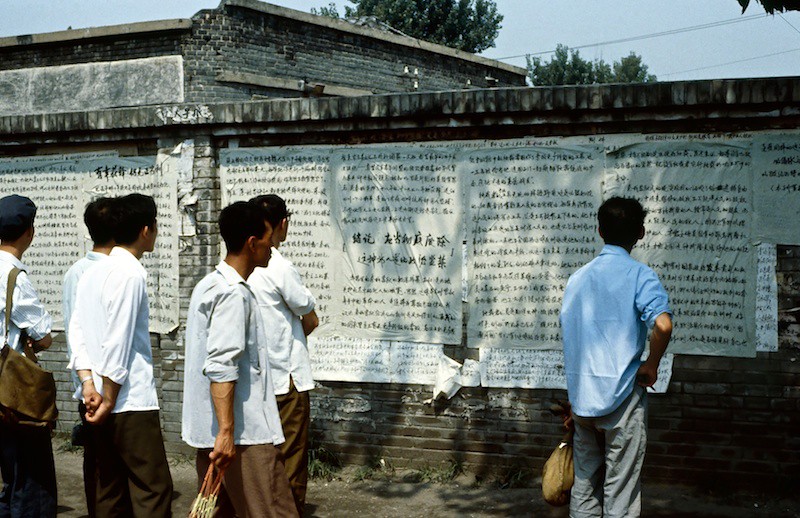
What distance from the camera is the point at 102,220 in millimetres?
4449

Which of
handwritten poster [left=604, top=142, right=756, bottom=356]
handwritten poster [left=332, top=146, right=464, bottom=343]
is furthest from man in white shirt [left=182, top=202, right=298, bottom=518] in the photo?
handwritten poster [left=604, top=142, right=756, bottom=356]

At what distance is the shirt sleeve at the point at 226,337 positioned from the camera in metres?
3.68

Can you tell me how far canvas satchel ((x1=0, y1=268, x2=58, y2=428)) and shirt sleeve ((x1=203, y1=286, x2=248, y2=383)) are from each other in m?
1.22

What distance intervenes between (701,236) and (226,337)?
3479 mm

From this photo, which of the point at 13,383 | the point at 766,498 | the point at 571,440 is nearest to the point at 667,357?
the point at 766,498

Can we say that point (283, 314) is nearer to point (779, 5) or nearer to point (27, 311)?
point (27, 311)

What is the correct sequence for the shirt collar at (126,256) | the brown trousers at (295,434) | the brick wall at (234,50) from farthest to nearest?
the brick wall at (234,50) < the brown trousers at (295,434) < the shirt collar at (126,256)

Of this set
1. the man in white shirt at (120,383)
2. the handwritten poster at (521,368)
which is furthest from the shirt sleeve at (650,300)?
the man in white shirt at (120,383)

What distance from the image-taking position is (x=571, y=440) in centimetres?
456

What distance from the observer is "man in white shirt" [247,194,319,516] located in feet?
16.6

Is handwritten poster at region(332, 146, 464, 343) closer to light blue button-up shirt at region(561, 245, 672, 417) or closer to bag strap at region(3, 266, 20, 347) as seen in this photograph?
light blue button-up shirt at region(561, 245, 672, 417)

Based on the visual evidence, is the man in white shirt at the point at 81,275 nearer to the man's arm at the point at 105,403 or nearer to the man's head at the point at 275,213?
the man's arm at the point at 105,403

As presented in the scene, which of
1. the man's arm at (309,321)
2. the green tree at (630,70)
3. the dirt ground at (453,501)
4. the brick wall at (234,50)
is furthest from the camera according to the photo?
the green tree at (630,70)

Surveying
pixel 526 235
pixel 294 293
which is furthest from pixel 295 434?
pixel 526 235
